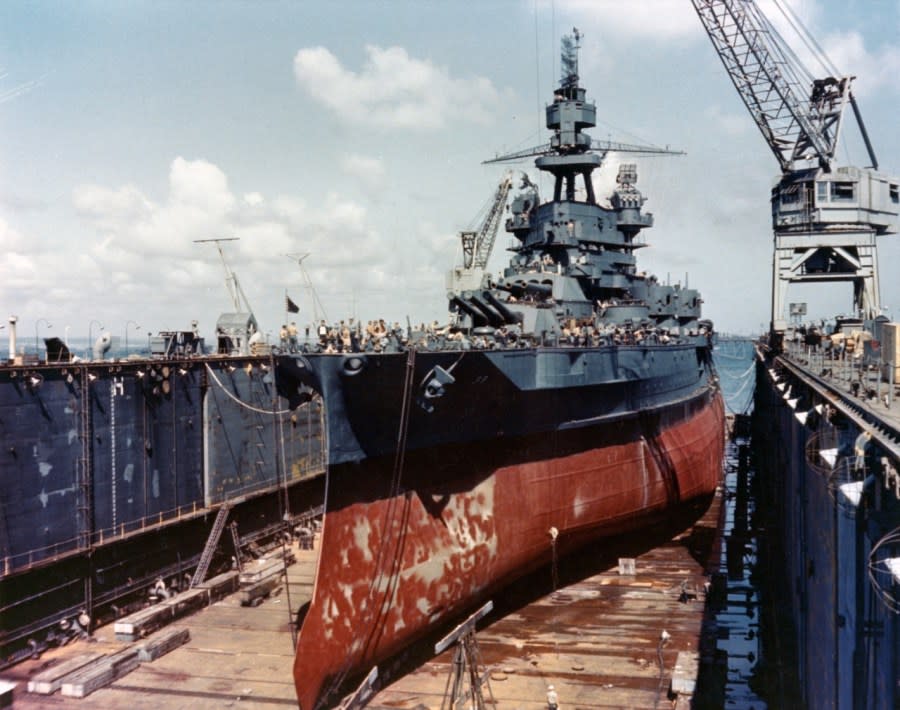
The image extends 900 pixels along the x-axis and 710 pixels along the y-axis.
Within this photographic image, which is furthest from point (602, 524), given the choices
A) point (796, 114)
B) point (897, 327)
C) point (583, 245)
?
point (796, 114)

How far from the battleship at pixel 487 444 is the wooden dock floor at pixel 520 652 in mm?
848

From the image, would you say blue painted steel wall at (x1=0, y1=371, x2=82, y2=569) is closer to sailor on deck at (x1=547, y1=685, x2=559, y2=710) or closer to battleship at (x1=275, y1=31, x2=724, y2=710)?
battleship at (x1=275, y1=31, x2=724, y2=710)

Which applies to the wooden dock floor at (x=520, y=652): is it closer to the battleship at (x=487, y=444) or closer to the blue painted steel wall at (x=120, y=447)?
the battleship at (x=487, y=444)

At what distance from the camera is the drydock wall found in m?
7.08

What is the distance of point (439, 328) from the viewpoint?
18.4 meters

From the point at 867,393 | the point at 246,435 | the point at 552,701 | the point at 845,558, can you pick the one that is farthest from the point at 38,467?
the point at 867,393

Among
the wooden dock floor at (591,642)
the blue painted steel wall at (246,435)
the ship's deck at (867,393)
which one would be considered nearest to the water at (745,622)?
the wooden dock floor at (591,642)

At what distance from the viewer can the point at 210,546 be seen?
20656mm

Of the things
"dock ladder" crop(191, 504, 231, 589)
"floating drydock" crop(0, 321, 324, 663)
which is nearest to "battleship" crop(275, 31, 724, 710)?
"floating drydock" crop(0, 321, 324, 663)

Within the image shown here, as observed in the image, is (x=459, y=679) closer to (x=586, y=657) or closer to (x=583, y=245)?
(x=586, y=657)

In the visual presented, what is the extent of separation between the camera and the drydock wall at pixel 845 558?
708cm

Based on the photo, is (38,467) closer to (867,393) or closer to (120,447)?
(120,447)

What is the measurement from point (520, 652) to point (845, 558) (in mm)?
7136

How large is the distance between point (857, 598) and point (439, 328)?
11.7m
